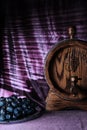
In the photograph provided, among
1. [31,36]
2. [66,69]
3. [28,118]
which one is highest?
[31,36]

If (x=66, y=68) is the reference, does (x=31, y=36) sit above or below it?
above

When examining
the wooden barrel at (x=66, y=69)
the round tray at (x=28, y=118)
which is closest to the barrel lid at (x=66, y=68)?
the wooden barrel at (x=66, y=69)

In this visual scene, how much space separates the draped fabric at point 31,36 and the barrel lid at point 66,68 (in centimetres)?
18

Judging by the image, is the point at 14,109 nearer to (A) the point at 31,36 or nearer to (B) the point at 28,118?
(B) the point at 28,118

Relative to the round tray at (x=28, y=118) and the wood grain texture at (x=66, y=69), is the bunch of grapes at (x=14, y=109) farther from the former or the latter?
the wood grain texture at (x=66, y=69)

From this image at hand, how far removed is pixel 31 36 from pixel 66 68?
332 mm

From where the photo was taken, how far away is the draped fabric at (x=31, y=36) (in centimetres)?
162

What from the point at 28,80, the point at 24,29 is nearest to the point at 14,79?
the point at 28,80

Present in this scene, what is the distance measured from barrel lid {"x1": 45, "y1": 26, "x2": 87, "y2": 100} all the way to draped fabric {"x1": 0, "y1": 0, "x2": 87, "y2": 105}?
0.18 meters

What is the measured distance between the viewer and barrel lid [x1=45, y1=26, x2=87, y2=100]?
1.46 metres

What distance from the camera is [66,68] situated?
4.90 ft

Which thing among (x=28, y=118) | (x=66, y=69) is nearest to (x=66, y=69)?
(x=66, y=69)

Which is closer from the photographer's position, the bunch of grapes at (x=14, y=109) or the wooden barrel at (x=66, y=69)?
the bunch of grapes at (x=14, y=109)

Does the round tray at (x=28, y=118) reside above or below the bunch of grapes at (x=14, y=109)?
below
